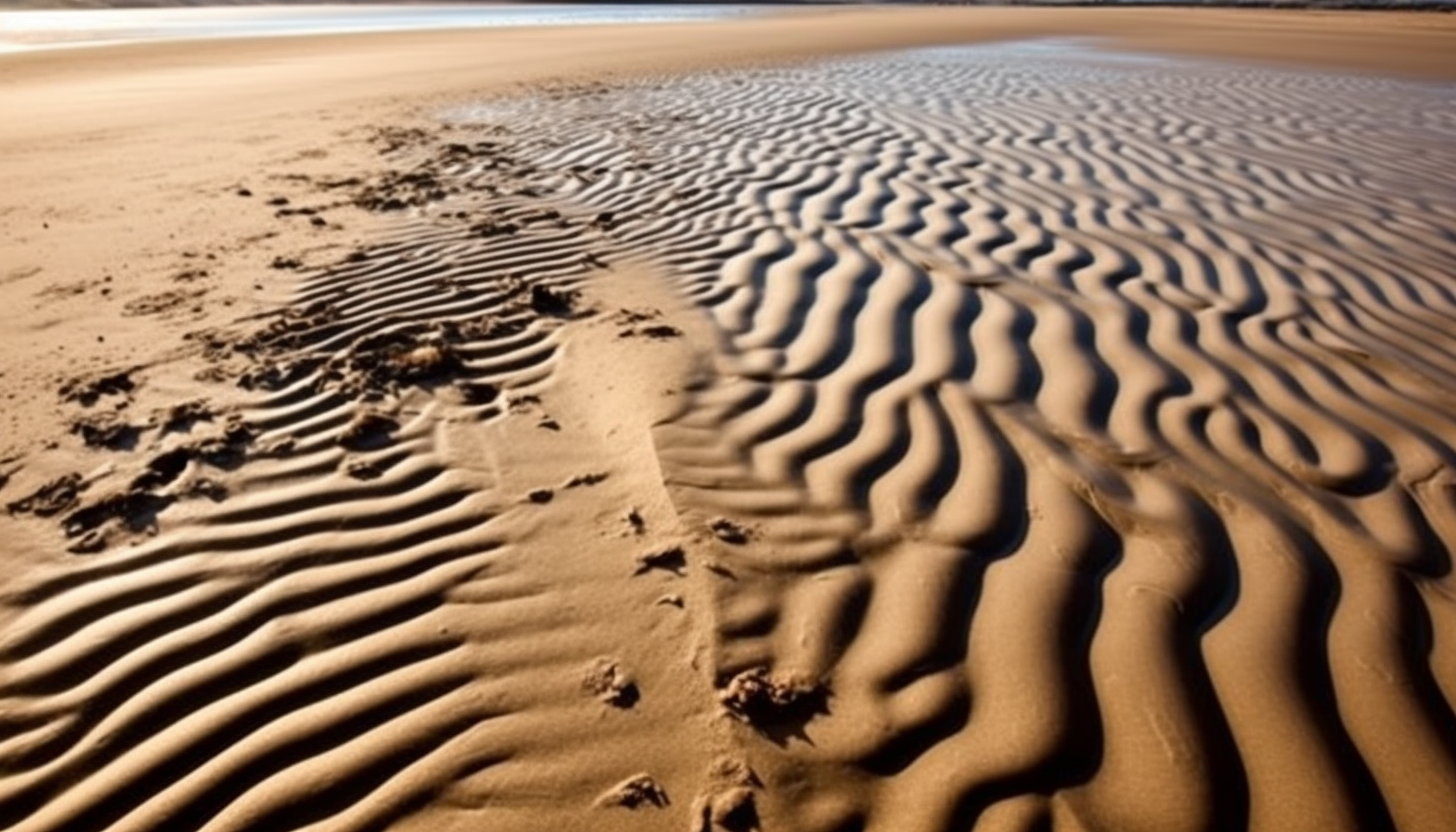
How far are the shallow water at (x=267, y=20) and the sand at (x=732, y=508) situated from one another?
21.6 metres

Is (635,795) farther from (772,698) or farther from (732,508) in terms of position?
(732,508)

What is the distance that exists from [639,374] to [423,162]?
4957 mm

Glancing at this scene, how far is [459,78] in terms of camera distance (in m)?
13.8

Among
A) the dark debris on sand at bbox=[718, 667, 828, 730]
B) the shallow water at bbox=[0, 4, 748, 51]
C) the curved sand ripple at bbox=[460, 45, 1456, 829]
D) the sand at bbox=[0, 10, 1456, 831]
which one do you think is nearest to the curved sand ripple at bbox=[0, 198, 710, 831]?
the sand at bbox=[0, 10, 1456, 831]

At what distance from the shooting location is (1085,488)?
9.22 feet

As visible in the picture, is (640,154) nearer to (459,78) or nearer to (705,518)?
(705,518)

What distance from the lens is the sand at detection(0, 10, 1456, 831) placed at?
1.92 meters

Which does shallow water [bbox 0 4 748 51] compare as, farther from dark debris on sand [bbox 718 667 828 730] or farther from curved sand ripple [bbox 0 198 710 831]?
dark debris on sand [bbox 718 667 828 730]

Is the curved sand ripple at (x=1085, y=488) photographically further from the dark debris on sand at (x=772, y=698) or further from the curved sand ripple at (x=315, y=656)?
the curved sand ripple at (x=315, y=656)

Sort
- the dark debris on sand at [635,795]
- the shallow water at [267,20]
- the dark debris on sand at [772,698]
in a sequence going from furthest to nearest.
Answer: the shallow water at [267,20]
the dark debris on sand at [772,698]
the dark debris on sand at [635,795]

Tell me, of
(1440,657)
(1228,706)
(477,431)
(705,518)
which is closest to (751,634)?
(705,518)

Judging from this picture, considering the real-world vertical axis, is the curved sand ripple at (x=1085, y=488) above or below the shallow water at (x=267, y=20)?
below

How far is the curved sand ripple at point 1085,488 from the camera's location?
193 cm

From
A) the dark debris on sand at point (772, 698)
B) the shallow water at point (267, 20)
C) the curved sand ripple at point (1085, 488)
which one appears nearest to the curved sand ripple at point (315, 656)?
the dark debris on sand at point (772, 698)
